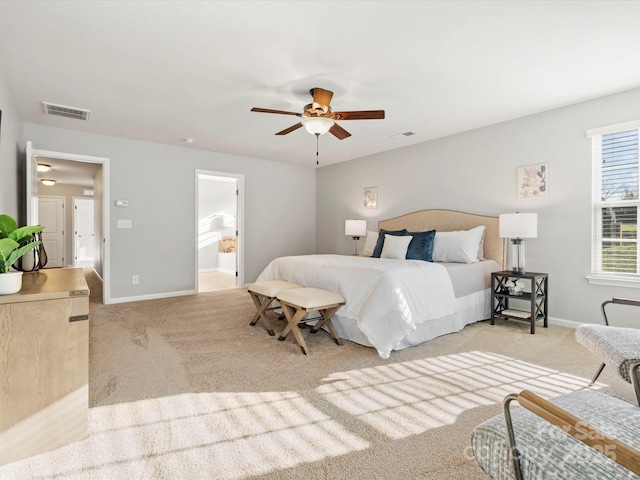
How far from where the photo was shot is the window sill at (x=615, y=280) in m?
3.35

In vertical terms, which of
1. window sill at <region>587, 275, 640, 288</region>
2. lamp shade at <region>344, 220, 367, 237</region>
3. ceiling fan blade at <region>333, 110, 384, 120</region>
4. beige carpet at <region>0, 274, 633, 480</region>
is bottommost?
beige carpet at <region>0, 274, 633, 480</region>

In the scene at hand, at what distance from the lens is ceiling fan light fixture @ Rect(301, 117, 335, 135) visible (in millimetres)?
3168

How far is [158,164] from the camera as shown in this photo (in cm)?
538

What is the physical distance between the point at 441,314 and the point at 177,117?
3.68 meters

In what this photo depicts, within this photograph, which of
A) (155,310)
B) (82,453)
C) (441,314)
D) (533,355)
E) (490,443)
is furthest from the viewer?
(155,310)

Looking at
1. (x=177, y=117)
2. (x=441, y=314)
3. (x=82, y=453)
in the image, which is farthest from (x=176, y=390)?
(x=177, y=117)

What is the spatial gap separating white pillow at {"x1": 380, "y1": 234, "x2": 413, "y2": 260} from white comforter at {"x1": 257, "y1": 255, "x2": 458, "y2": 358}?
2.84 ft

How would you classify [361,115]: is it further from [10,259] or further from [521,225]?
[10,259]

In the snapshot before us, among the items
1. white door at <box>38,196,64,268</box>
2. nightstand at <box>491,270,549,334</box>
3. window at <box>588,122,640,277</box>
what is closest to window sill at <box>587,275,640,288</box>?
window at <box>588,122,640,277</box>

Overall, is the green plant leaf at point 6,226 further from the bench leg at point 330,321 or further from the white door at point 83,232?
the white door at point 83,232

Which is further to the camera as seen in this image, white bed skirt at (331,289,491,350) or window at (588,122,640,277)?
window at (588,122,640,277)

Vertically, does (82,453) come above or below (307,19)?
below

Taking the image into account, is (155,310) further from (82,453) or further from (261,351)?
(82,453)

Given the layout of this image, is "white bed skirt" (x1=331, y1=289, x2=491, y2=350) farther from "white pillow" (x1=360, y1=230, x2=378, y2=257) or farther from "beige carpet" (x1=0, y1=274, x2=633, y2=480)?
"white pillow" (x1=360, y1=230, x2=378, y2=257)
